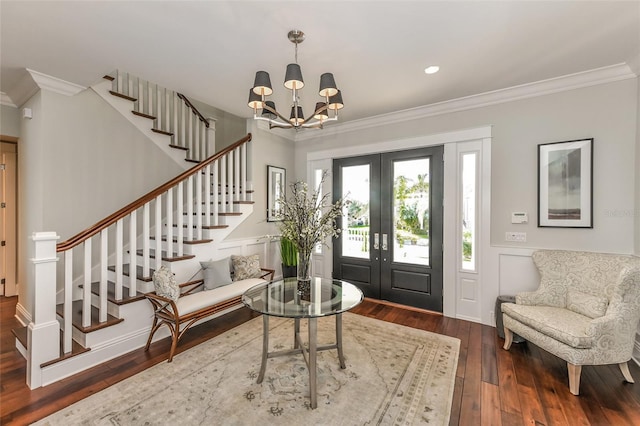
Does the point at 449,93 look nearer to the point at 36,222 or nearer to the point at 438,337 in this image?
the point at 438,337

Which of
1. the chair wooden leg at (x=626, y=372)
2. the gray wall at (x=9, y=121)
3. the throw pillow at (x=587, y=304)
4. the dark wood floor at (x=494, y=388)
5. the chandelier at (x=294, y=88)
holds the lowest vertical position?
the dark wood floor at (x=494, y=388)

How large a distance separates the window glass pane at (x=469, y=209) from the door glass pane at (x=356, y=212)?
53.6 inches

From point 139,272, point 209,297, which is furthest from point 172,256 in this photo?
point 209,297

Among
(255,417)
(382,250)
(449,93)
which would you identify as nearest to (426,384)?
(255,417)

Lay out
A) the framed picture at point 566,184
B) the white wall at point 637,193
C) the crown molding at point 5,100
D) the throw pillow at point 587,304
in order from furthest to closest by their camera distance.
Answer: the crown molding at point 5,100 < the framed picture at point 566,184 < the white wall at point 637,193 < the throw pillow at point 587,304

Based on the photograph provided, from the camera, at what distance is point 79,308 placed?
9.86 feet

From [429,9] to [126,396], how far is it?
361cm

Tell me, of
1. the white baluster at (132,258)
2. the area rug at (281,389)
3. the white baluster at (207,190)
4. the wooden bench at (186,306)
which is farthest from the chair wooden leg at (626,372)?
the white baluster at (132,258)

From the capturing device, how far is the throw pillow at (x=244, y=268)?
12.0 ft

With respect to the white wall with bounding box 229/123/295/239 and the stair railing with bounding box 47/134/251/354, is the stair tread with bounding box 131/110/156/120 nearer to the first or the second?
the stair railing with bounding box 47/134/251/354

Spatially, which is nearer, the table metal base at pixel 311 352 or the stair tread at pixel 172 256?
the table metal base at pixel 311 352

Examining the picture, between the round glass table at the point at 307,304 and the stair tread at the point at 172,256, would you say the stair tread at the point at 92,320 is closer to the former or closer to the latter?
the stair tread at the point at 172,256

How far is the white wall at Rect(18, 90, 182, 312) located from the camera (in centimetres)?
303

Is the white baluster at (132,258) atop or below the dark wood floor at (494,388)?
atop
